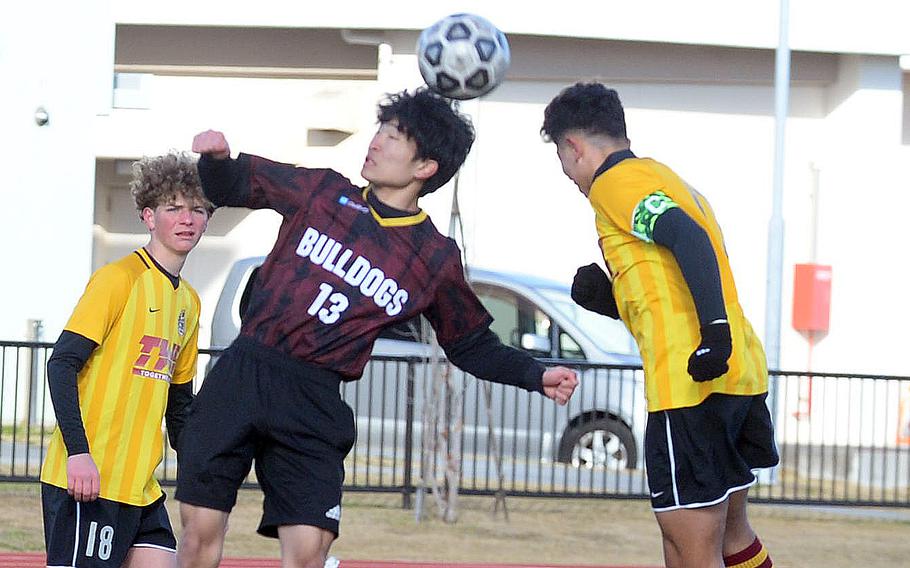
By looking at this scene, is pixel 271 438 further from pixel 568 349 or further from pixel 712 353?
pixel 568 349

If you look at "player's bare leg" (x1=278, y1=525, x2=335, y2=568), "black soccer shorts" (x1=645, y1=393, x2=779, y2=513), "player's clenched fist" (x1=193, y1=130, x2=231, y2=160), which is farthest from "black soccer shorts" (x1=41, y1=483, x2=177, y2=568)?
"black soccer shorts" (x1=645, y1=393, x2=779, y2=513)

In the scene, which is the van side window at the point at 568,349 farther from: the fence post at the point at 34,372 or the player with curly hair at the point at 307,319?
the player with curly hair at the point at 307,319

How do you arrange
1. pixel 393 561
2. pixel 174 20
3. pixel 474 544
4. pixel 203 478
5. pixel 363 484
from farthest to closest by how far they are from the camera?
pixel 174 20
pixel 363 484
pixel 474 544
pixel 393 561
pixel 203 478

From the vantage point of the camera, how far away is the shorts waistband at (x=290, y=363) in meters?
4.25

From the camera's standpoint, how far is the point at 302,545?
4.21m

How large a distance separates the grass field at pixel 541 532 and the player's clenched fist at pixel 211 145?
13.7 feet

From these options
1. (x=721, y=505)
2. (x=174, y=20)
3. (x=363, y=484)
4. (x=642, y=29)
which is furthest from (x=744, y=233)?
(x=721, y=505)

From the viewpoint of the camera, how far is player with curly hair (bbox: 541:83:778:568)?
4559 mm

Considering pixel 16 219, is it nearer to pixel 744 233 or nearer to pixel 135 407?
pixel 744 233

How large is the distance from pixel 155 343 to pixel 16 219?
975 cm

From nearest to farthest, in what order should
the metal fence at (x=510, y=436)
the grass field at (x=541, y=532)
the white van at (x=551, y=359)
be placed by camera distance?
the grass field at (x=541, y=532)
the metal fence at (x=510, y=436)
the white van at (x=551, y=359)

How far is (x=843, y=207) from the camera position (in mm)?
17328

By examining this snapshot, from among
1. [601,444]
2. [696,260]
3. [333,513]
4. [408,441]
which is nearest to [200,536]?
[333,513]

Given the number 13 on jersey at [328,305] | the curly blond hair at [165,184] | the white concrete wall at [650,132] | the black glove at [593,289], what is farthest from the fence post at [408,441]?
the white concrete wall at [650,132]
